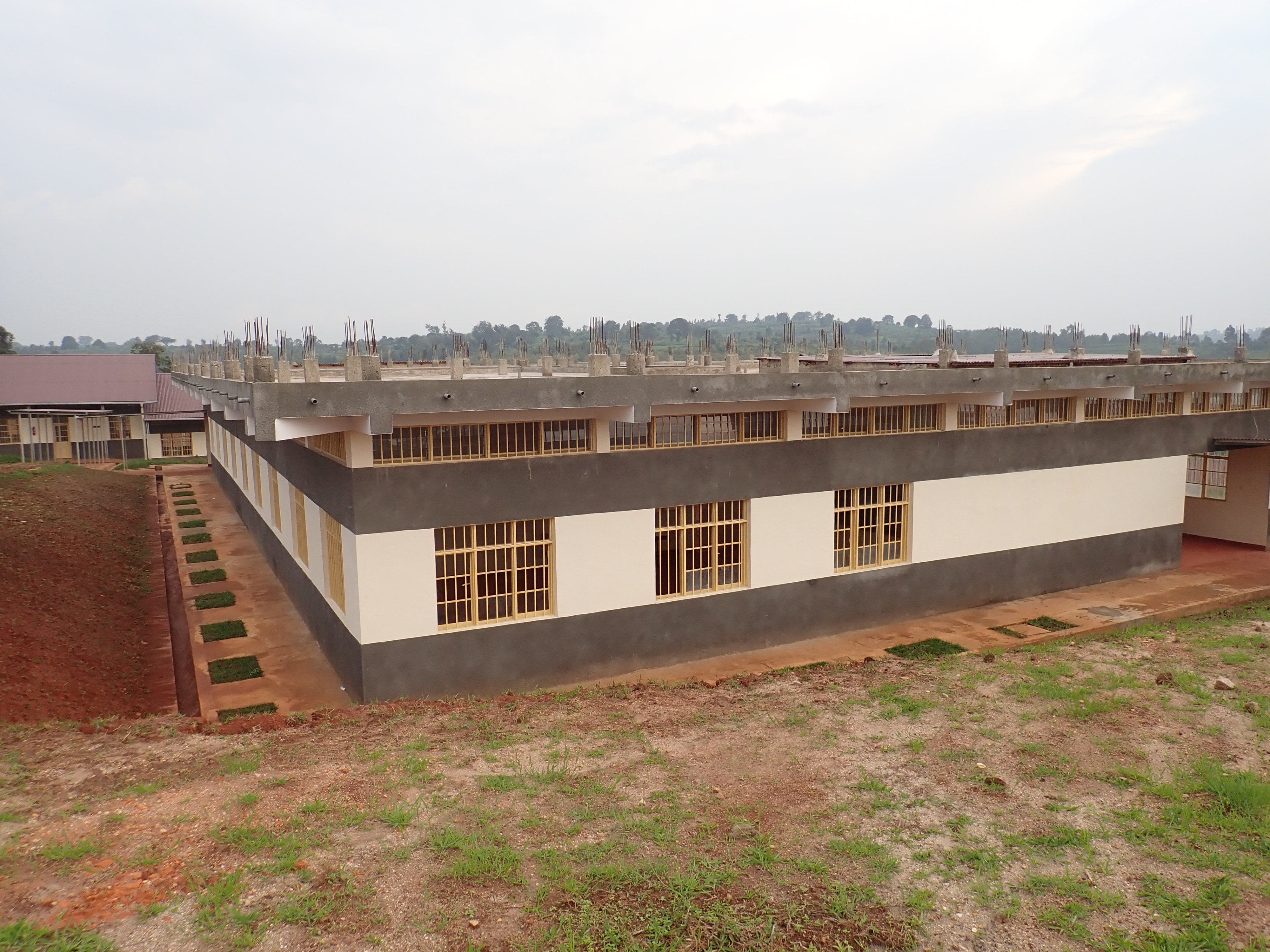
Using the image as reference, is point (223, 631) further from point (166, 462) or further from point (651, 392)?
point (166, 462)

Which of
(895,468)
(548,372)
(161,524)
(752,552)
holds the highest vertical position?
(548,372)

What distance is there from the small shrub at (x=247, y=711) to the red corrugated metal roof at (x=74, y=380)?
39527 mm

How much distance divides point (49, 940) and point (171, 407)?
4794 cm

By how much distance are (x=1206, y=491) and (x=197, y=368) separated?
34496mm

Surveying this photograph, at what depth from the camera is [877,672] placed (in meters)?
13.3

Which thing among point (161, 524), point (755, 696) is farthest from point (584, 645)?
point (161, 524)

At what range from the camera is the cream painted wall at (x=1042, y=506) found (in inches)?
670

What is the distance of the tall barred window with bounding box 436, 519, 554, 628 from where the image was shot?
12.6 m

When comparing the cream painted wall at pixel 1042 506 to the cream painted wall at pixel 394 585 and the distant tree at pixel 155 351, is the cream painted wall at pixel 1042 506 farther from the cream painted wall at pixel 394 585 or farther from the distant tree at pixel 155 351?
the distant tree at pixel 155 351

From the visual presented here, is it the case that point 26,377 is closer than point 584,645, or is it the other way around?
point 584,645

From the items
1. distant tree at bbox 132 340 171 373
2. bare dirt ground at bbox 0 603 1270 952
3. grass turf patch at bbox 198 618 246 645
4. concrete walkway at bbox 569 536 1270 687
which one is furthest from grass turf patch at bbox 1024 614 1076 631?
distant tree at bbox 132 340 171 373

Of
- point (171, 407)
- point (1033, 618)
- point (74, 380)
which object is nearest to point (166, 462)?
point (171, 407)

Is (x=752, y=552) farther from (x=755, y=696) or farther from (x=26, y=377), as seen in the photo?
(x=26, y=377)

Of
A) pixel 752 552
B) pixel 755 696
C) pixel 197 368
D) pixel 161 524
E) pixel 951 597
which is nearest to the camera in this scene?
pixel 755 696
